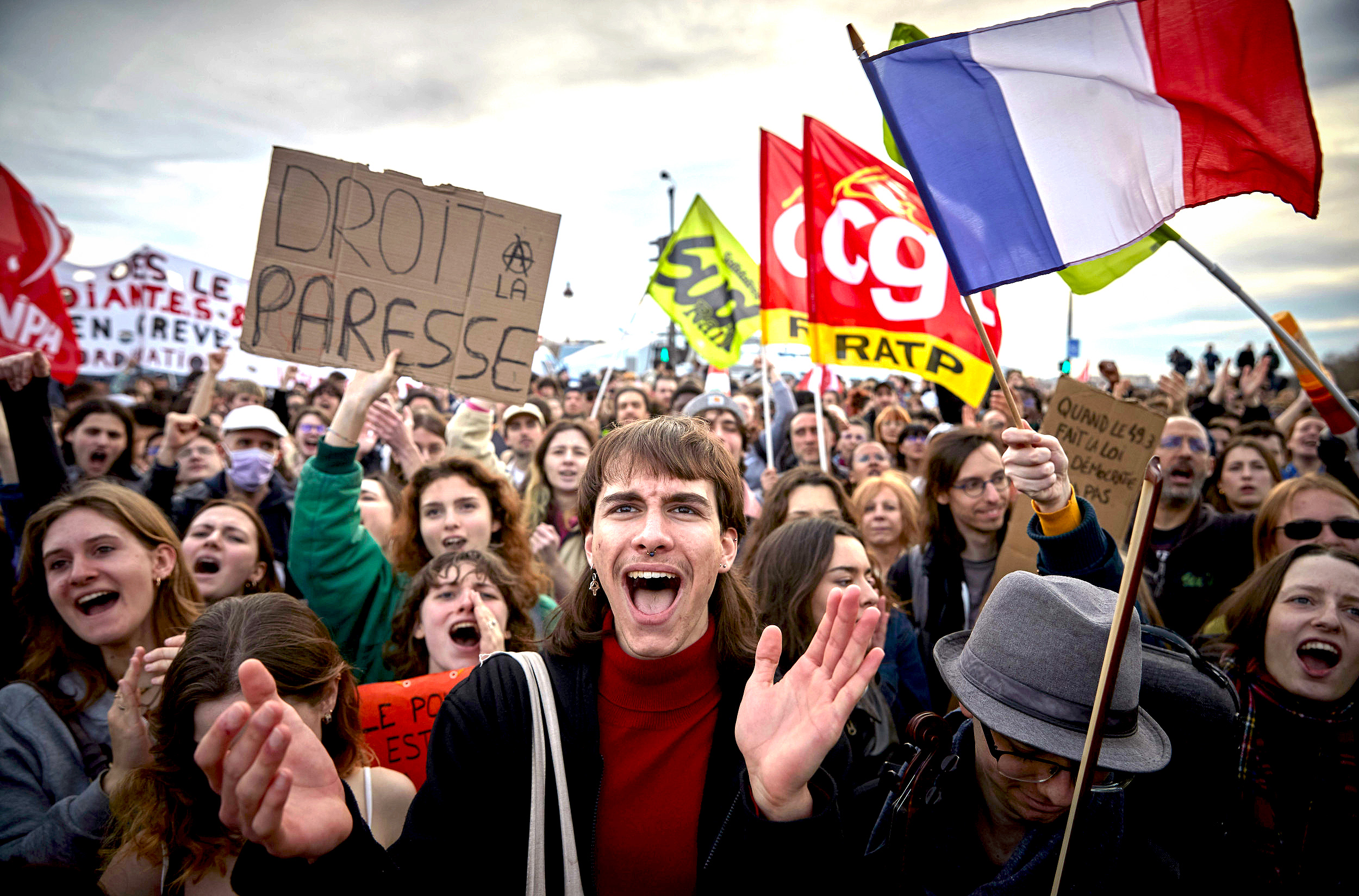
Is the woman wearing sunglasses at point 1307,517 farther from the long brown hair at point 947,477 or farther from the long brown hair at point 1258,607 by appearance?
the long brown hair at point 947,477

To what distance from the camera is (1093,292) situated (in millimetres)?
3801

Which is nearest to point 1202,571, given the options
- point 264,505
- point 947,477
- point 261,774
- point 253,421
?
point 947,477

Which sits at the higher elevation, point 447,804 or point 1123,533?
point 1123,533

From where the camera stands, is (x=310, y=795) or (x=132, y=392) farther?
(x=132, y=392)

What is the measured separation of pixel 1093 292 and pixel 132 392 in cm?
1176

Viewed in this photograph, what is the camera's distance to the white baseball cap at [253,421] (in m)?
5.65

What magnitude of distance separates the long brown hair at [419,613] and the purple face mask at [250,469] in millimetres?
2520

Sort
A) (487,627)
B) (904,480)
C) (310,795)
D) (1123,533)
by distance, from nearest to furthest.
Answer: (310,795) → (487,627) → (1123,533) → (904,480)

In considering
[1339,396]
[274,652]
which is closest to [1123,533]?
[1339,396]

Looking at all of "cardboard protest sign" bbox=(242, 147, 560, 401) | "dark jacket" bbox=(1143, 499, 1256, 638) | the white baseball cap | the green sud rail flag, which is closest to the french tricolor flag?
"cardboard protest sign" bbox=(242, 147, 560, 401)

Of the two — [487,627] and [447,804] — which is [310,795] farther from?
[487,627]

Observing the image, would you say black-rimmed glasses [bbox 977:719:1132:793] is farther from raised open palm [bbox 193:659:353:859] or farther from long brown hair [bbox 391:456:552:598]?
long brown hair [bbox 391:456:552:598]

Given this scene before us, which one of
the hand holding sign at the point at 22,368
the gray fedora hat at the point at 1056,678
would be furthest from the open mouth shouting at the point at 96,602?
the gray fedora hat at the point at 1056,678

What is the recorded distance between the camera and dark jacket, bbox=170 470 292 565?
17.0ft
